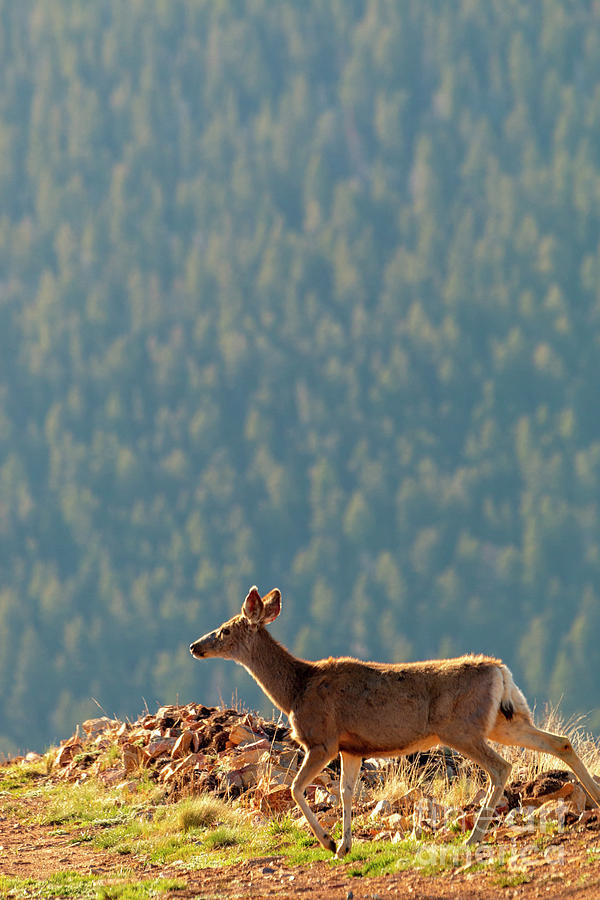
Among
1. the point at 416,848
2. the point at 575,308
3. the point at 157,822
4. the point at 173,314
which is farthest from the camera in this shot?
the point at 173,314

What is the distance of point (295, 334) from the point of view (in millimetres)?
112438

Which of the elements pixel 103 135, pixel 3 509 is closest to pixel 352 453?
pixel 3 509

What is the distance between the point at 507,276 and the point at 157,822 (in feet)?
331

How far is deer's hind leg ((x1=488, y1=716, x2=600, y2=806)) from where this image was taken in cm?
870

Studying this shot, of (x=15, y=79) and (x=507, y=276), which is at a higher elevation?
(x=15, y=79)

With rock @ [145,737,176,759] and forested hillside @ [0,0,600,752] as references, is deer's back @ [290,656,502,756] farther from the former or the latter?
forested hillside @ [0,0,600,752]

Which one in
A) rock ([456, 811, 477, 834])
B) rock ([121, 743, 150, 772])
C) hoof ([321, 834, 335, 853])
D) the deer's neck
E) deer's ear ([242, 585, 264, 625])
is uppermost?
rock ([121, 743, 150, 772])

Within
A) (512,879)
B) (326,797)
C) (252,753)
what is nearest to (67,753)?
(252,753)

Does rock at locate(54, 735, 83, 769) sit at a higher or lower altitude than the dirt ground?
higher

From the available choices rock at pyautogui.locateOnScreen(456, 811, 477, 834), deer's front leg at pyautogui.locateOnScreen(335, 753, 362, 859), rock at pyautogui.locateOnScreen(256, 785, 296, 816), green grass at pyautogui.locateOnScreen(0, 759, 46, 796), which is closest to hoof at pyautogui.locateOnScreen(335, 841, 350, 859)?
deer's front leg at pyautogui.locateOnScreen(335, 753, 362, 859)

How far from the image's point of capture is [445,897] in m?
7.34

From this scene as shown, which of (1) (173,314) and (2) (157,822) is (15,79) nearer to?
(1) (173,314)

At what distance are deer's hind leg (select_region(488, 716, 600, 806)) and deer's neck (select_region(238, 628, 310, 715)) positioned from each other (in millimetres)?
1609

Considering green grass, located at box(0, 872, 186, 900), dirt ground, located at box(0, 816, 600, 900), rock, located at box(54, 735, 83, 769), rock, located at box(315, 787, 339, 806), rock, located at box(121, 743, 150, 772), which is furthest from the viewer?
rock, located at box(54, 735, 83, 769)
